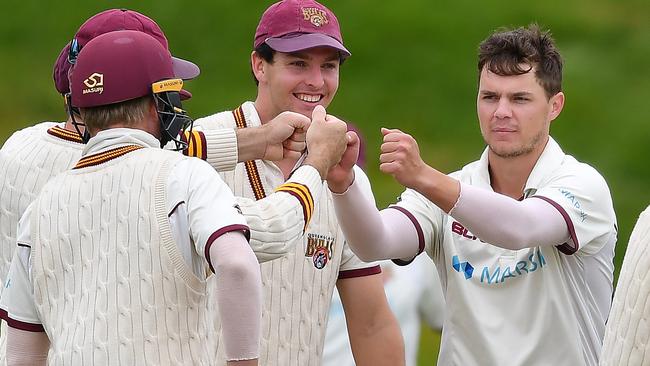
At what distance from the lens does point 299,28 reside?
557 centimetres

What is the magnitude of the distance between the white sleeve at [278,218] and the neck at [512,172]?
1.12 meters

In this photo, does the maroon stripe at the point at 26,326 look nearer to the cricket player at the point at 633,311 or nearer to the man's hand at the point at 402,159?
the man's hand at the point at 402,159

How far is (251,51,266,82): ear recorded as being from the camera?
570 centimetres

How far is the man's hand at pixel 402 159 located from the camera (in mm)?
4918

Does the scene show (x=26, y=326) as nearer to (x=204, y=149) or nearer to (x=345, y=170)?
(x=204, y=149)

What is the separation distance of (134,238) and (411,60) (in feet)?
30.6

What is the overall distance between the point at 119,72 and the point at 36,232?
0.50m

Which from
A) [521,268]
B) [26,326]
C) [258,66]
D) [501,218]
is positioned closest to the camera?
[26,326]

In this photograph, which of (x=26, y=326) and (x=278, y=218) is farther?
(x=26, y=326)

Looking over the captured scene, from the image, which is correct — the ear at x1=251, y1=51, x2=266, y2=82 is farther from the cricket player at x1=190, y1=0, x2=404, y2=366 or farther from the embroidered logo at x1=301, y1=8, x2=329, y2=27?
the embroidered logo at x1=301, y1=8, x2=329, y2=27

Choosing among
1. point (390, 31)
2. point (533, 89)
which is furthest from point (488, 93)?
point (390, 31)

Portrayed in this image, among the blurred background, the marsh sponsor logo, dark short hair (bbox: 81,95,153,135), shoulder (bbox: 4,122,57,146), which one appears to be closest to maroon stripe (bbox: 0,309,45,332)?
dark short hair (bbox: 81,95,153,135)

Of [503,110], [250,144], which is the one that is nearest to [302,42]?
[250,144]

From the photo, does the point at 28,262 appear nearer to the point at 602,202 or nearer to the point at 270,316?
the point at 270,316
